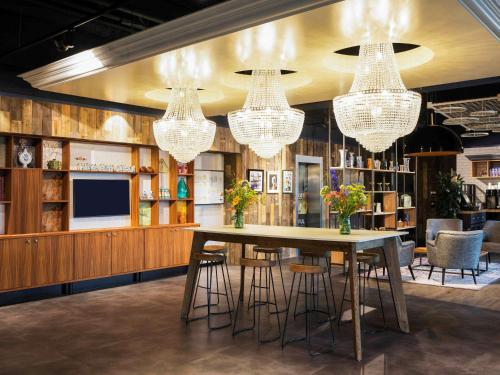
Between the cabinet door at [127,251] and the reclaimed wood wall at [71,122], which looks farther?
the cabinet door at [127,251]

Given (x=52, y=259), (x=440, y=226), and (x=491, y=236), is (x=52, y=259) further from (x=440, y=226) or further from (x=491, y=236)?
(x=491, y=236)

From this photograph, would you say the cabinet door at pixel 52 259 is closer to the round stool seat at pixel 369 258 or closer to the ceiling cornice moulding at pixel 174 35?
the ceiling cornice moulding at pixel 174 35

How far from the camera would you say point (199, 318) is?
18.6 ft

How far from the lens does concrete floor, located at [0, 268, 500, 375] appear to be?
13.4 feet

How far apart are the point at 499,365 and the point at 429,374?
0.73 metres

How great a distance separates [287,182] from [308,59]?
18.8 ft

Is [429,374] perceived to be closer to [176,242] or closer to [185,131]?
[185,131]

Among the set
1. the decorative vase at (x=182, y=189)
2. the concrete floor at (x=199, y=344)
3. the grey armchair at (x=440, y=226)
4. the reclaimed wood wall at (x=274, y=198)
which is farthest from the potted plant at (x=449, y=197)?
the decorative vase at (x=182, y=189)

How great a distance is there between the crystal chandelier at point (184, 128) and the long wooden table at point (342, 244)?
42.1 inches

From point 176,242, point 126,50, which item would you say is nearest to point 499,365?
point 126,50

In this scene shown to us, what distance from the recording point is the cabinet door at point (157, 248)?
8.04m

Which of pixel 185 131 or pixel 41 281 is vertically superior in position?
pixel 185 131

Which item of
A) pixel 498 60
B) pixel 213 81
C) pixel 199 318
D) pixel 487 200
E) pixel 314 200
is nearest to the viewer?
pixel 498 60

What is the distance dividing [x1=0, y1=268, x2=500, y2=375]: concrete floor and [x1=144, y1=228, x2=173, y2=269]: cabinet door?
1.51 meters
